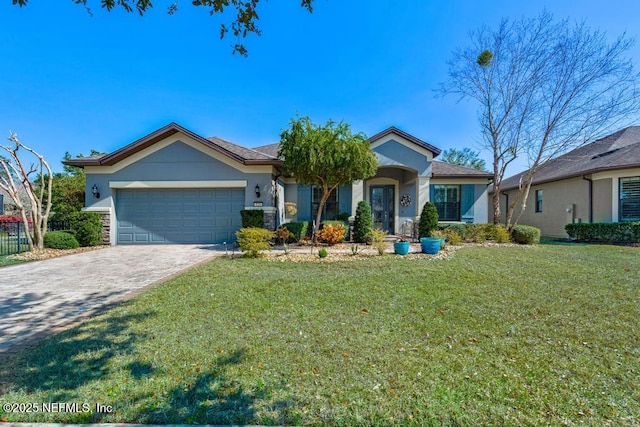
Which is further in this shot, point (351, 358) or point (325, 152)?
point (325, 152)

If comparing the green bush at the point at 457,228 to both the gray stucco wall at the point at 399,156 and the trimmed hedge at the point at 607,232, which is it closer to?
the gray stucco wall at the point at 399,156

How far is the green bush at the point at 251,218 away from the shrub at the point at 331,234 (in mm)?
2507

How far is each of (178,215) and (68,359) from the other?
371 inches

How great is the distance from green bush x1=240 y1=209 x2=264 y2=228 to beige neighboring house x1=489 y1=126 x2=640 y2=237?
48.5 feet

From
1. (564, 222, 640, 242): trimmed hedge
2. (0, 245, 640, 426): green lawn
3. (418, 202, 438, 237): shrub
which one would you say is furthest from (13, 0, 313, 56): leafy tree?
(564, 222, 640, 242): trimmed hedge

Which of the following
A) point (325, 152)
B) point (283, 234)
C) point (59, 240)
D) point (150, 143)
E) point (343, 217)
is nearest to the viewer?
point (325, 152)

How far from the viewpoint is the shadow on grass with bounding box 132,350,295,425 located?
2.06 metres

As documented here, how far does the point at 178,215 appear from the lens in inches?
453

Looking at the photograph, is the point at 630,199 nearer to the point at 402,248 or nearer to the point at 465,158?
the point at 402,248

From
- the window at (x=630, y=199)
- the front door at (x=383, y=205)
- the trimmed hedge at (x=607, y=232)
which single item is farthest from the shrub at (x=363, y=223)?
the window at (x=630, y=199)

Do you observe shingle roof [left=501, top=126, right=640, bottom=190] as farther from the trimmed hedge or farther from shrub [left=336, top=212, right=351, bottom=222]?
shrub [left=336, top=212, right=351, bottom=222]

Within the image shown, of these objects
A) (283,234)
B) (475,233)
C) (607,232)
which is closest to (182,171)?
(283,234)

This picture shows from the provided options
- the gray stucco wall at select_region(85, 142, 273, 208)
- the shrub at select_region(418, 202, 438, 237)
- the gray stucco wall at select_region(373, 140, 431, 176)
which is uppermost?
the gray stucco wall at select_region(373, 140, 431, 176)

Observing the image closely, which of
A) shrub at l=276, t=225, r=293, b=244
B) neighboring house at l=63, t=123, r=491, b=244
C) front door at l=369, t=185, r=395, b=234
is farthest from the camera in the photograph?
front door at l=369, t=185, r=395, b=234
